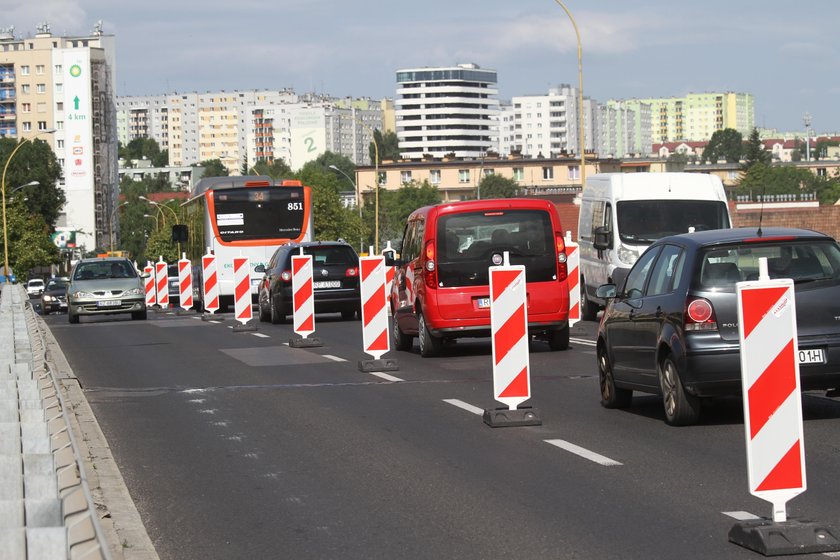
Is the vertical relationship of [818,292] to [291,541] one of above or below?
above

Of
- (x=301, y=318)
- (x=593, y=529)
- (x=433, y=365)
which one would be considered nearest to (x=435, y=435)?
(x=593, y=529)

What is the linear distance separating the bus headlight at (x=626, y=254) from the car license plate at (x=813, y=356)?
14.3 m

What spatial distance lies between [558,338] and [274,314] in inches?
509

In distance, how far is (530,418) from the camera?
11930 millimetres

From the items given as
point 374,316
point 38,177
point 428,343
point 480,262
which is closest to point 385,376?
point 374,316

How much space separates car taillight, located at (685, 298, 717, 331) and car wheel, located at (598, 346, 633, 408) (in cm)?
170

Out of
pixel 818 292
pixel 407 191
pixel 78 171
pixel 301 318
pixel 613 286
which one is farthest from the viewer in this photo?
pixel 78 171

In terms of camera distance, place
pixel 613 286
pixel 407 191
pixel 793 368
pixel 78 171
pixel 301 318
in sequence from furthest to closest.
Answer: pixel 78 171
pixel 407 191
pixel 301 318
pixel 613 286
pixel 793 368

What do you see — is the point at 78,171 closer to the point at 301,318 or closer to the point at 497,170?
the point at 497,170

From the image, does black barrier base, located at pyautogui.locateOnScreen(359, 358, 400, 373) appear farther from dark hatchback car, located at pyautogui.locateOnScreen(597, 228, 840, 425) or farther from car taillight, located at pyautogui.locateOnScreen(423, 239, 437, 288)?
dark hatchback car, located at pyautogui.locateOnScreen(597, 228, 840, 425)

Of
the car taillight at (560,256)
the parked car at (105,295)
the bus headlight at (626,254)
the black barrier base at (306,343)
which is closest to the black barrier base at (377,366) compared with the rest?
the car taillight at (560,256)

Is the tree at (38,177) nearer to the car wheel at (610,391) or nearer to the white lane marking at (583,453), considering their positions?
the car wheel at (610,391)

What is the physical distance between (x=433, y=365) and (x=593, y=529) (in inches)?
425

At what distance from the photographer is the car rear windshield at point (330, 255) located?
3142 centimetres
